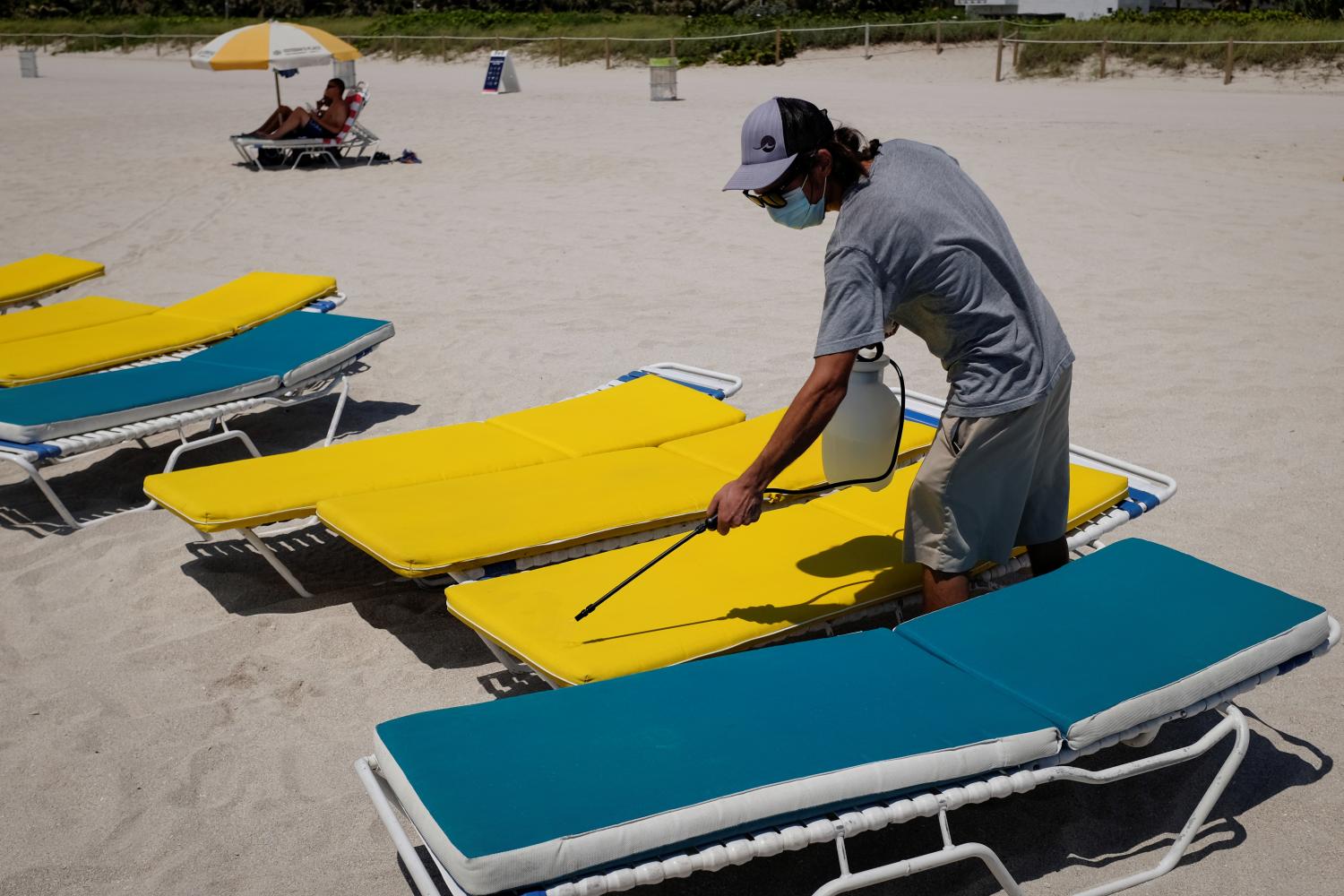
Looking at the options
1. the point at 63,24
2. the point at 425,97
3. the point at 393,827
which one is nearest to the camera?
the point at 393,827

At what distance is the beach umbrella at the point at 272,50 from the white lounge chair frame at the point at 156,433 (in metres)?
9.36

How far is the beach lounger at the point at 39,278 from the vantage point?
291 inches

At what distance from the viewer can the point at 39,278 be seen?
766 centimetres

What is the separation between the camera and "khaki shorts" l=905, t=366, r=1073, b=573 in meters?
2.98

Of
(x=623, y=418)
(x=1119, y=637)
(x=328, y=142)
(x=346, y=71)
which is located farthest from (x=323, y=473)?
(x=346, y=71)

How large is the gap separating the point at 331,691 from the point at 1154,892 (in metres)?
2.28

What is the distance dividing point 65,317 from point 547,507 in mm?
3847

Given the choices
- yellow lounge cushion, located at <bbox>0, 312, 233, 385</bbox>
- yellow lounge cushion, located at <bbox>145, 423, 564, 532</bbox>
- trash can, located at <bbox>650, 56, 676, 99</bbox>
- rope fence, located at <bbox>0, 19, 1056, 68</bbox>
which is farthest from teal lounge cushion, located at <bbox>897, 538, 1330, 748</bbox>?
rope fence, located at <bbox>0, 19, 1056, 68</bbox>

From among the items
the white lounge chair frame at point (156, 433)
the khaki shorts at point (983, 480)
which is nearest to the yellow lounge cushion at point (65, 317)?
the white lounge chair frame at point (156, 433)

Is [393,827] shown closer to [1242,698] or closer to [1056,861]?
[1056,861]

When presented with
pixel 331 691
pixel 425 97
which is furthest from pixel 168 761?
pixel 425 97

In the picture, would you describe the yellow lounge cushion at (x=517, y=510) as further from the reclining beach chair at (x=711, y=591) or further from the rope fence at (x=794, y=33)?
the rope fence at (x=794, y=33)

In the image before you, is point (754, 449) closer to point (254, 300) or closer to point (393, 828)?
point (393, 828)

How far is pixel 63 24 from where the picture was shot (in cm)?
4478
